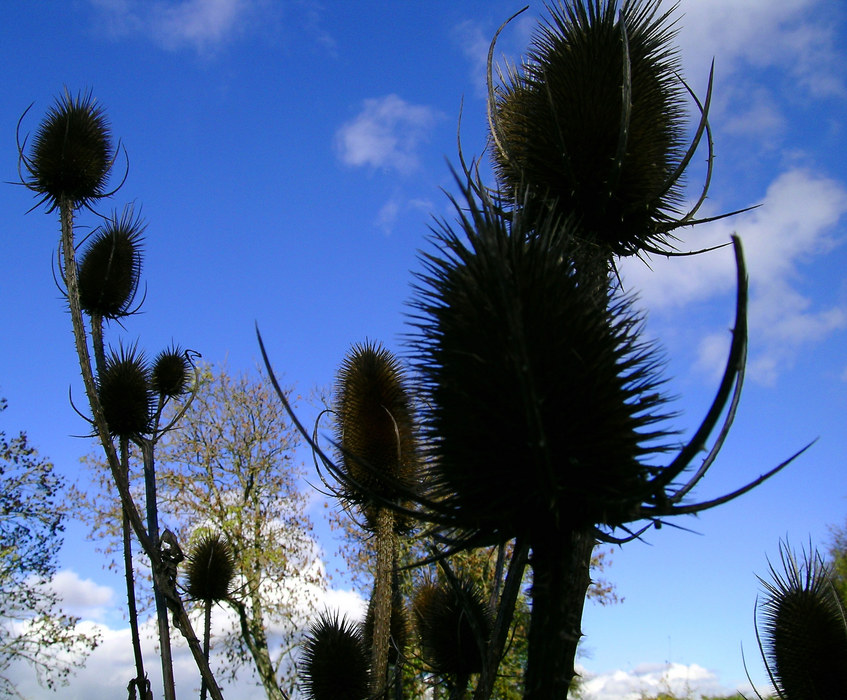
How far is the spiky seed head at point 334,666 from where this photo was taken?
5.31 m

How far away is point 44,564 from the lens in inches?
590

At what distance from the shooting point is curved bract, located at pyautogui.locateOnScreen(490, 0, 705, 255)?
3.41 metres

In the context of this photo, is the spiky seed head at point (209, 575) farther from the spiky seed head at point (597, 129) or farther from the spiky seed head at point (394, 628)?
the spiky seed head at point (597, 129)

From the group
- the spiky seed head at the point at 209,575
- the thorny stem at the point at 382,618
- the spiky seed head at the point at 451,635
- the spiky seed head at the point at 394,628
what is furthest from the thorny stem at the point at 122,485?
the spiky seed head at the point at 451,635

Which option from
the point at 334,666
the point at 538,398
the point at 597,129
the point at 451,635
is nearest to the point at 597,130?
the point at 597,129

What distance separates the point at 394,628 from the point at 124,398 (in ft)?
10.9

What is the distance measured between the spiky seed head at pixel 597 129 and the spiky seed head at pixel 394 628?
437cm

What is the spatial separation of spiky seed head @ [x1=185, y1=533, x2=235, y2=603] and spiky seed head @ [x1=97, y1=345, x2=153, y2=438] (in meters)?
1.35

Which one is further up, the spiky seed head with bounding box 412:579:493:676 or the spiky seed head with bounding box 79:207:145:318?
the spiky seed head with bounding box 79:207:145:318

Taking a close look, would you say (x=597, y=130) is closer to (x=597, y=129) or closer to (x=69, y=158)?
(x=597, y=129)

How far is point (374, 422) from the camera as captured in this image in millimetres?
6258

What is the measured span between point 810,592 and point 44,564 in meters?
15.5

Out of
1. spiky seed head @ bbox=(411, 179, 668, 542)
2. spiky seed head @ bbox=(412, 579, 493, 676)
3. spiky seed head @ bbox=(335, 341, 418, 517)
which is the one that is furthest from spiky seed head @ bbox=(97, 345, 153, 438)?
spiky seed head @ bbox=(411, 179, 668, 542)

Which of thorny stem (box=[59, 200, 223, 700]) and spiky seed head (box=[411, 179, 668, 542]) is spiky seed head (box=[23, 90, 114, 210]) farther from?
spiky seed head (box=[411, 179, 668, 542])
